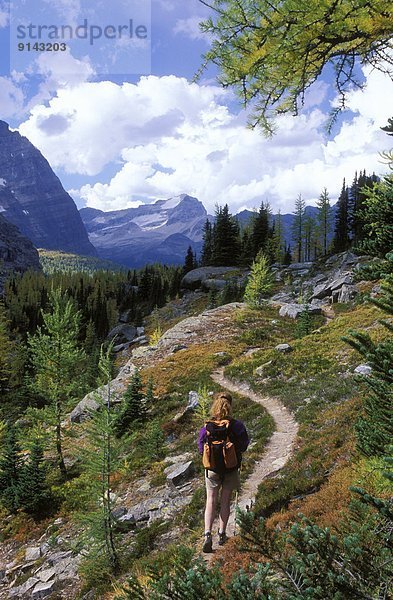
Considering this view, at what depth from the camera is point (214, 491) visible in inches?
267

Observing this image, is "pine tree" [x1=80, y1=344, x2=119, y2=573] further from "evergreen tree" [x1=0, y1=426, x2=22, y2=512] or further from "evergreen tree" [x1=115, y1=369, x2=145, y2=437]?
"evergreen tree" [x1=115, y1=369, x2=145, y2=437]

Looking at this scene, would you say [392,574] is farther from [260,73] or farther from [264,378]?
[264,378]

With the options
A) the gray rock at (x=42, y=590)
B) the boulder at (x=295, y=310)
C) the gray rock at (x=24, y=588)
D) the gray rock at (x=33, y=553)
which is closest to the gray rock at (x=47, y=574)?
the gray rock at (x=24, y=588)

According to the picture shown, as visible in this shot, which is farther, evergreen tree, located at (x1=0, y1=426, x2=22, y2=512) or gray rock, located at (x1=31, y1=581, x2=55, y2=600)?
evergreen tree, located at (x1=0, y1=426, x2=22, y2=512)

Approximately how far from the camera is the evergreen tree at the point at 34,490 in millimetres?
16486

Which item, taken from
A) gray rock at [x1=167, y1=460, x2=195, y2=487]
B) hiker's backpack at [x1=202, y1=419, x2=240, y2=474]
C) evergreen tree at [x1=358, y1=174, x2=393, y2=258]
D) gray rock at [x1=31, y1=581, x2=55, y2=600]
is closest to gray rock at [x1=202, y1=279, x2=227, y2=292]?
gray rock at [x1=167, y1=460, x2=195, y2=487]

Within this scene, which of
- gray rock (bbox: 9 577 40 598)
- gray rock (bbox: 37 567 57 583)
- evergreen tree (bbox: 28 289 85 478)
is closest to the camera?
gray rock (bbox: 9 577 40 598)

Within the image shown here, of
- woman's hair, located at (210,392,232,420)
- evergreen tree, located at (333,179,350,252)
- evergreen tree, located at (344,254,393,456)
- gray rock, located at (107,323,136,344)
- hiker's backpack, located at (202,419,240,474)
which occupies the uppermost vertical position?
evergreen tree, located at (333,179,350,252)

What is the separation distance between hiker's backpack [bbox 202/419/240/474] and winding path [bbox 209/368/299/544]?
2063mm

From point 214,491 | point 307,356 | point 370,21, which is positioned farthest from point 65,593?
point 307,356

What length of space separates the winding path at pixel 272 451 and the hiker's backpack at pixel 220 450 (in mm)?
2063

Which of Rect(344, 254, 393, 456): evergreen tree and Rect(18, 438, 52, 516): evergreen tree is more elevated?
Rect(344, 254, 393, 456): evergreen tree

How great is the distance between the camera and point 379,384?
166 inches

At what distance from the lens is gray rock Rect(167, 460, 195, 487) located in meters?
12.9
